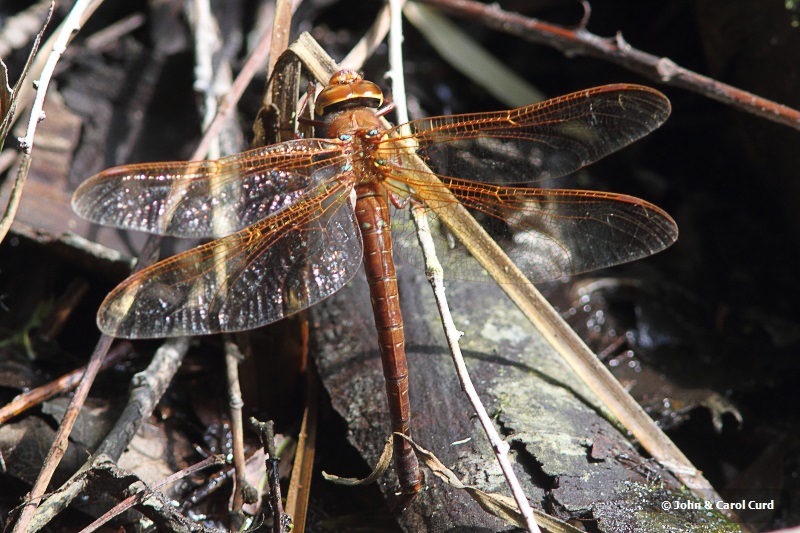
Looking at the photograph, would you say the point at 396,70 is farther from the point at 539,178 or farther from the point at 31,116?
the point at 31,116

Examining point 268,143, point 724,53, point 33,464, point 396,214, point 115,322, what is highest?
point 724,53

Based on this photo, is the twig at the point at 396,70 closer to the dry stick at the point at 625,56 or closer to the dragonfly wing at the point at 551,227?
the dragonfly wing at the point at 551,227

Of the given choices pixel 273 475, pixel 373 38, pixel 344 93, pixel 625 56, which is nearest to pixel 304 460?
pixel 273 475

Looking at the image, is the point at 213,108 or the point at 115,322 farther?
the point at 213,108

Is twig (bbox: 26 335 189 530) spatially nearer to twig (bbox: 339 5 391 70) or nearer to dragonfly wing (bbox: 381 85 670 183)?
dragonfly wing (bbox: 381 85 670 183)

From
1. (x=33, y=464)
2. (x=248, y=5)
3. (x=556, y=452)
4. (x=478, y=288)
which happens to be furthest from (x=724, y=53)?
(x=33, y=464)

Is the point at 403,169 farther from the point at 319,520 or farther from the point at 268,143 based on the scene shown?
the point at 319,520
